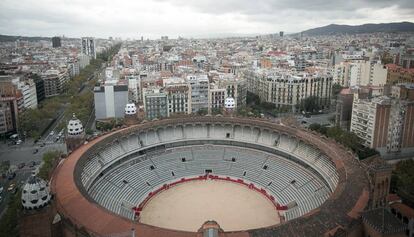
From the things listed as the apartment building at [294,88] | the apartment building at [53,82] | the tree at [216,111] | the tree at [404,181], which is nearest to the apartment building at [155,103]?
the tree at [216,111]

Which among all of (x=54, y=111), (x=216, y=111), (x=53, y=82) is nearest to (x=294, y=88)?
(x=216, y=111)

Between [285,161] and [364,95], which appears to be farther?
[364,95]

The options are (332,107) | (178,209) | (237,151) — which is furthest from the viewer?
(332,107)

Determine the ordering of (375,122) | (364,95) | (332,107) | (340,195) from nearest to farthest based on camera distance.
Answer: (340,195)
(375,122)
(364,95)
(332,107)

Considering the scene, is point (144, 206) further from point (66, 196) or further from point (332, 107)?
point (332, 107)

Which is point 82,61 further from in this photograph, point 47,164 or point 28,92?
point 47,164

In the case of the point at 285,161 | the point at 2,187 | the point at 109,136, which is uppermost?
the point at 109,136

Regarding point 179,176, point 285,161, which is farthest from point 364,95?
point 179,176
